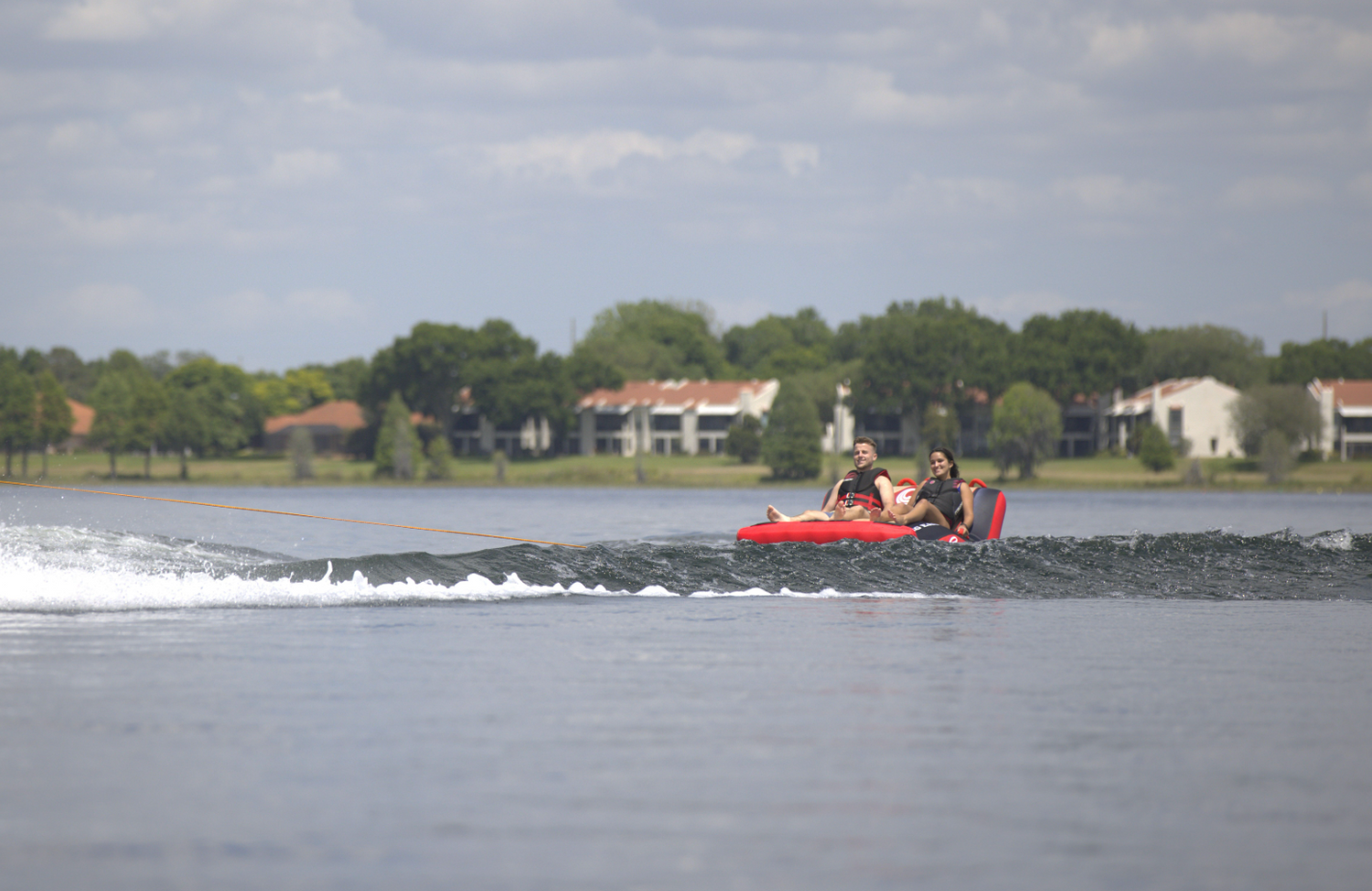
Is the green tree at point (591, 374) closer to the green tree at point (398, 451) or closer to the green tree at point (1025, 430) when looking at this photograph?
the green tree at point (398, 451)

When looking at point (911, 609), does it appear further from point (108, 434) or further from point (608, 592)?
point (108, 434)

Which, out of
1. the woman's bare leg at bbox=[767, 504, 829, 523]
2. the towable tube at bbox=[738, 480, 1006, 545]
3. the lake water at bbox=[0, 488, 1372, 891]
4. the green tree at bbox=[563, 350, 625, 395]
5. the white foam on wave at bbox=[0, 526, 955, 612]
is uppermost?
the green tree at bbox=[563, 350, 625, 395]

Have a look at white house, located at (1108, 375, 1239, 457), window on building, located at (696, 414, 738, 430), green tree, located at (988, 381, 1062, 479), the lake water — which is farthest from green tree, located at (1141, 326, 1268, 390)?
the lake water

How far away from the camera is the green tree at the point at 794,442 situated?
8694 centimetres

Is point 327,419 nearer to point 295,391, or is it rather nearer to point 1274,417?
point 295,391

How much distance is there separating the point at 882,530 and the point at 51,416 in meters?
86.7

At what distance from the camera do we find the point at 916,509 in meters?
17.5

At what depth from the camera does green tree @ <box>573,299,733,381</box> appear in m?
128

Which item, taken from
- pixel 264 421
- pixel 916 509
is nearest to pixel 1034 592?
pixel 916 509

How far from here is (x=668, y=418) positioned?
354 ft

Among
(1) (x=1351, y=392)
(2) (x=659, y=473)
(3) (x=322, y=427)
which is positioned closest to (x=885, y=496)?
(2) (x=659, y=473)

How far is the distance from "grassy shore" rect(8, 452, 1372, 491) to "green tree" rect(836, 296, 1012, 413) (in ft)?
15.4

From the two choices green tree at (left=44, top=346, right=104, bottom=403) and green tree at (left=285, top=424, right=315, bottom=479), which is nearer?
green tree at (left=285, top=424, right=315, bottom=479)

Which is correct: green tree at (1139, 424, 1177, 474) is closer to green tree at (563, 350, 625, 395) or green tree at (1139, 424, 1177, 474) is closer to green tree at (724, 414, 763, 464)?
green tree at (724, 414, 763, 464)
